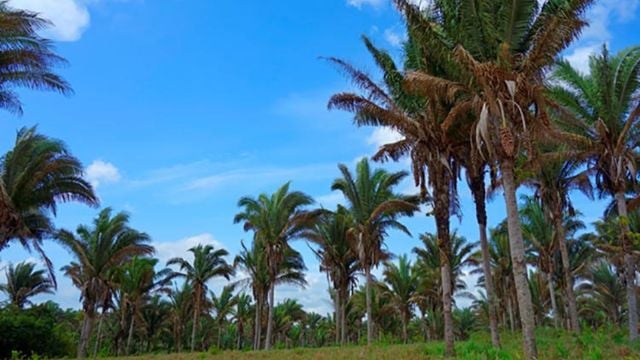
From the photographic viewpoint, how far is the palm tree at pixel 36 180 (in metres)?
19.9

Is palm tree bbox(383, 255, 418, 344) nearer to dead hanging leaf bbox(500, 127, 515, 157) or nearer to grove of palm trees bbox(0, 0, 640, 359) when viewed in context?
grove of palm trees bbox(0, 0, 640, 359)

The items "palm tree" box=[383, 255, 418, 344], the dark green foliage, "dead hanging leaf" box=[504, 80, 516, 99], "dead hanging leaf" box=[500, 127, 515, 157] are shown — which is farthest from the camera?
"palm tree" box=[383, 255, 418, 344]

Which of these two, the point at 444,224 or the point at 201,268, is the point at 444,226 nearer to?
the point at 444,224

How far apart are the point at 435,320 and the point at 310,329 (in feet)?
104

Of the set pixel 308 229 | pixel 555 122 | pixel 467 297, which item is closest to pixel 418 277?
pixel 467 297

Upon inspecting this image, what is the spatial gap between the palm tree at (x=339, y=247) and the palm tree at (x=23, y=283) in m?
21.5

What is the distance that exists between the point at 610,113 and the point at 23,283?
4085cm

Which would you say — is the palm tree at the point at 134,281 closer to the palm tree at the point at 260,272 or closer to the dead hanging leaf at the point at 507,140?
the palm tree at the point at 260,272

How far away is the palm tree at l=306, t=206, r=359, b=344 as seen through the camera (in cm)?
3216

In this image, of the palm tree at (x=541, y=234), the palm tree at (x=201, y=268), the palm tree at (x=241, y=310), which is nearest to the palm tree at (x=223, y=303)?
the palm tree at (x=241, y=310)

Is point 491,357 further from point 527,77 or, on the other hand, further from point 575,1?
point 575,1

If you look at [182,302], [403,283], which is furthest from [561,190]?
[182,302]

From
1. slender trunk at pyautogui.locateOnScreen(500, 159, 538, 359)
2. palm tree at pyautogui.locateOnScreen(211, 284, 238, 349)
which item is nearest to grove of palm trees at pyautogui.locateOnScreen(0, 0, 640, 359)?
slender trunk at pyautogui.locateOnScreen(500, 159, 538, 359)

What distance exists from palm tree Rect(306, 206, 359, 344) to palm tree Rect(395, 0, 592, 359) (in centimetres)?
1768
